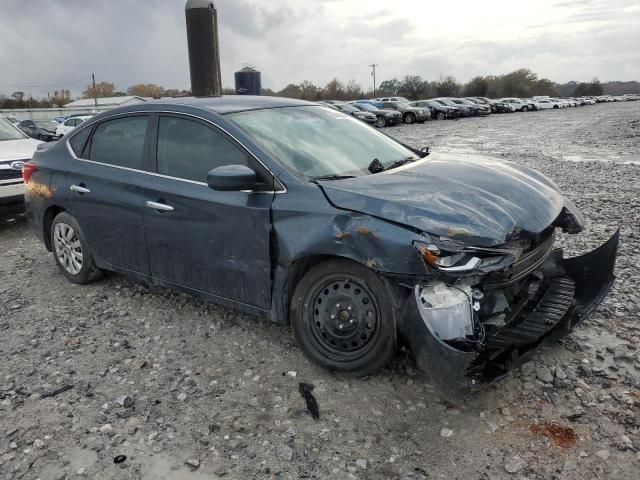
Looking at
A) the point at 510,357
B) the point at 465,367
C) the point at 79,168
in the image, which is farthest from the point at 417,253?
the point at 79,168

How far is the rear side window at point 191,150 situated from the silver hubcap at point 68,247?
4.85 ft

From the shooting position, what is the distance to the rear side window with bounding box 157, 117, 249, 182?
3723mm

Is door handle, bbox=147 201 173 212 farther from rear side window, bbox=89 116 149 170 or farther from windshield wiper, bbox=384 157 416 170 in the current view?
Result: windshield wiper, bbox=384 157 416 170

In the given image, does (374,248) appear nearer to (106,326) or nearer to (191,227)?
(191,227)

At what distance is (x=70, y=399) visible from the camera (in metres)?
3.32

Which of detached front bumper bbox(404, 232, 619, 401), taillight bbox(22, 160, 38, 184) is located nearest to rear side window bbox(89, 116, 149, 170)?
taillight bbox(22, 160, 38, 184)

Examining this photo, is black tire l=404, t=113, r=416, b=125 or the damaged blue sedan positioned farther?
black tire l=404, t=113, r=416, b=125

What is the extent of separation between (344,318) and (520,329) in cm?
106

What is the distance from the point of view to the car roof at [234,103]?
4.01m

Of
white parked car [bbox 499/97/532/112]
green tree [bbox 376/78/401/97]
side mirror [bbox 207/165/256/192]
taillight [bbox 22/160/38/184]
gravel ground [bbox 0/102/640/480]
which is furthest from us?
green tree [bbox 376/78/401/97]

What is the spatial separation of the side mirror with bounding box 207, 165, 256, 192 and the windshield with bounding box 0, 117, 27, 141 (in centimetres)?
677

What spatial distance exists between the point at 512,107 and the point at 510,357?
50.2 meters

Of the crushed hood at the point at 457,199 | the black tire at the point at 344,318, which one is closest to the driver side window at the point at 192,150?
the crushed hood at the point at 457,199

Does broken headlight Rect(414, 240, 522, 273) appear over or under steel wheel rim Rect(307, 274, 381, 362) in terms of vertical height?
over
